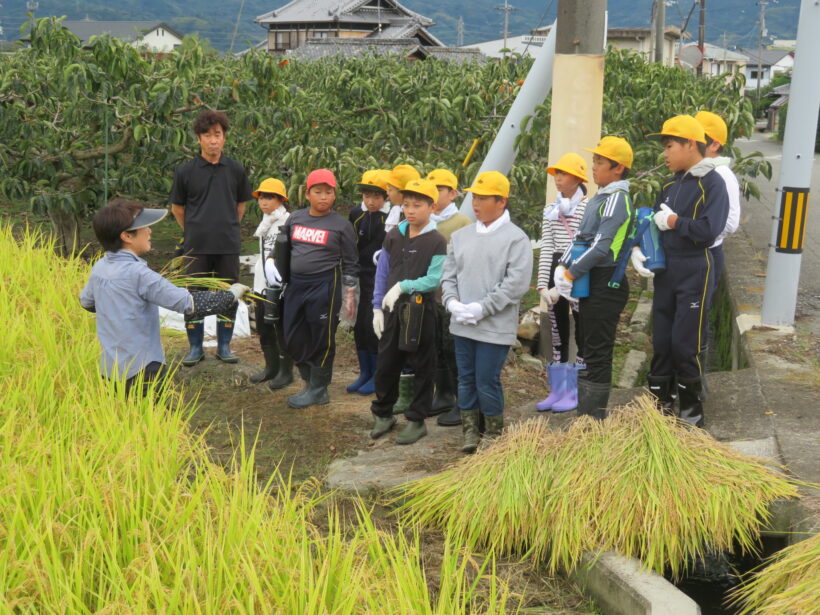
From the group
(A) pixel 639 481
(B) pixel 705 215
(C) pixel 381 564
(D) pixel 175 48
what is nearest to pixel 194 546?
(C) pixel 381 564

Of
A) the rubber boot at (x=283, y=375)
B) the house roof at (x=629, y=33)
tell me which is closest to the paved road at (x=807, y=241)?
the rubber boot at (x=283, y=375)

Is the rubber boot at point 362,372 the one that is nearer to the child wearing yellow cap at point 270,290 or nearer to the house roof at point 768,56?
the child wearing yellow cap at point 270,290

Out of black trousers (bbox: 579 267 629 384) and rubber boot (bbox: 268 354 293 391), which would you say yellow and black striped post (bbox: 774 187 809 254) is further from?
rubber boot (bbox: 268 354 293 391)

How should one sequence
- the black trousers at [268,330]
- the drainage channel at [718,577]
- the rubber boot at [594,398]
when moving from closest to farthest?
the drainage channel at [718,577] < the rubber boot at [594,398] < the black trousers at [268,330]

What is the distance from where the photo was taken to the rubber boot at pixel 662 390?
550cm

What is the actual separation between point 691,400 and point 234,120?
22.0ft

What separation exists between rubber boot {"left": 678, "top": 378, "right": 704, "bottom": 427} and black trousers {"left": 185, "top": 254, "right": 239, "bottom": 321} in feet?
10.3

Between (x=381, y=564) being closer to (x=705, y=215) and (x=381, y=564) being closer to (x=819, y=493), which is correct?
(x=819, y=493)

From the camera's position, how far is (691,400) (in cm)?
536

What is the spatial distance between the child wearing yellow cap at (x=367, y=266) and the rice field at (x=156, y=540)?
6.86 feet

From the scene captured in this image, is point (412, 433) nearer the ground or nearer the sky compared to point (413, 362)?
nearer the ground

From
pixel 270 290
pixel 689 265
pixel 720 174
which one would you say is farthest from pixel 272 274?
pixel 720 174

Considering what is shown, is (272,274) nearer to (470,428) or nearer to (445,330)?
(445,330)

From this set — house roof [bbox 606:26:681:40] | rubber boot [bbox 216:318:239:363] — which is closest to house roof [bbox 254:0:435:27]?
house roof [bbox 606:26:681:40]
